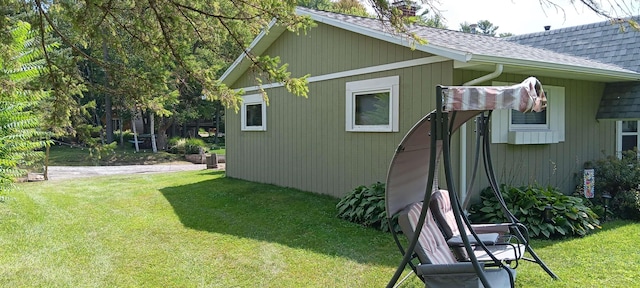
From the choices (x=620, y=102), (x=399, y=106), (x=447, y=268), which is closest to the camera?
(x=447, y=268)

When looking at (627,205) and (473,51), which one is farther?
(627,205)

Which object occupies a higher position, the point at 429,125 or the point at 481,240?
the point at 429,125

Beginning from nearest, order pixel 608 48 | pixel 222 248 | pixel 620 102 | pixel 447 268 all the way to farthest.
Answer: pixel 447 268
pixel 222 248
pixel 620 102
pixel 608 48

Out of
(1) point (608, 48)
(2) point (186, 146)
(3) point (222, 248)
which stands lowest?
(3) point (222, 248)

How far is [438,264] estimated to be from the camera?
3365mm

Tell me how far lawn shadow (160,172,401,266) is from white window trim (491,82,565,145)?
240cm

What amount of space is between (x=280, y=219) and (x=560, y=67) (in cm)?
445

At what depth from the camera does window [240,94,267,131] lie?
10305mm

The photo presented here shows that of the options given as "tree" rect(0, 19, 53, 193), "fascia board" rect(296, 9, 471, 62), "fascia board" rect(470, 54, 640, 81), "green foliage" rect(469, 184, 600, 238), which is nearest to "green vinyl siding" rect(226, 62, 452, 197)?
"fascia board" rect(296, 9, 471, 62)

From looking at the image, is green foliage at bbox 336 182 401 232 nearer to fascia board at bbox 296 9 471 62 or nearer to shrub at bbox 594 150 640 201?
fascia board at bbox 296 9 471 62

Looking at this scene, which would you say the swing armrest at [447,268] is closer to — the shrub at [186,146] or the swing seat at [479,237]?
the swing seat at [479,237]

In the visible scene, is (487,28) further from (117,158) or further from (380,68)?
(380,68)

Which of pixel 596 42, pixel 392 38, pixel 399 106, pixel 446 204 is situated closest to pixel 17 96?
pixel 446 204

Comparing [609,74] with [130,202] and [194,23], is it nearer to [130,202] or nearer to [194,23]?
[194,23]
